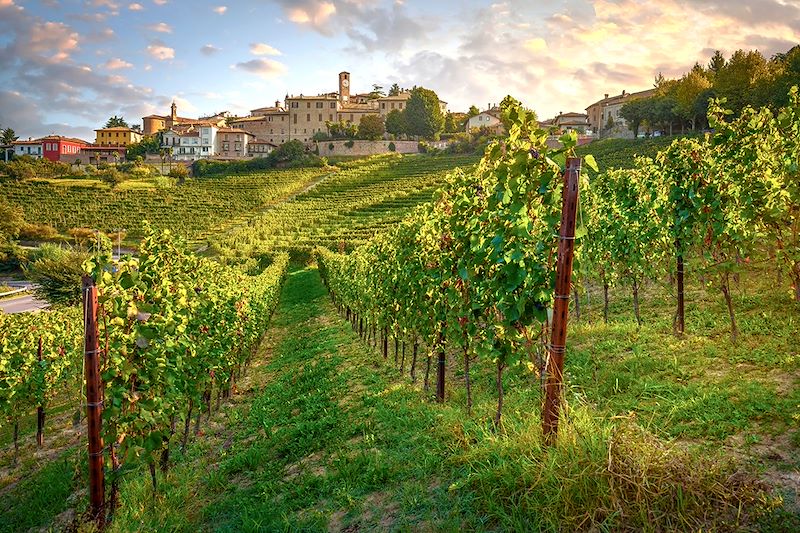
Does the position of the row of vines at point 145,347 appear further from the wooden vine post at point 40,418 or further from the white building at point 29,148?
the white building at point 29,148

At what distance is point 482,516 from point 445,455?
130cm

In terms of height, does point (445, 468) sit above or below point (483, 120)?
below

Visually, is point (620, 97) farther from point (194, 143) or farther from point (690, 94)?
point (194, 143)

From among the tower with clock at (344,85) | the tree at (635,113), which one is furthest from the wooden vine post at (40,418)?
the tower with clock at (344,85)

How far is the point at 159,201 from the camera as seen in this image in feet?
220

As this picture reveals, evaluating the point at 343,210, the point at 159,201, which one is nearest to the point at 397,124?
the point at 343,210

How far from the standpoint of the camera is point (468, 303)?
677cm

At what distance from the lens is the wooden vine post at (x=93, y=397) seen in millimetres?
4839

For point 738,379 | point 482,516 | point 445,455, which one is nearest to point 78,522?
point 445,455

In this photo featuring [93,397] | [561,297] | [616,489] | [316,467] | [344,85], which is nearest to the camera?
[616,489]

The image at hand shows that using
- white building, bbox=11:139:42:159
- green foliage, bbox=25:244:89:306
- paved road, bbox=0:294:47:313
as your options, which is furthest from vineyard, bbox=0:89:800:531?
white building, bbox=11:139:42:159

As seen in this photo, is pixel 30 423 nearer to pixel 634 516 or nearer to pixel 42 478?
pixel 42 478

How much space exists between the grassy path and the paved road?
27410 mm

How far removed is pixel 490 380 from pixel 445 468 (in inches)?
191
